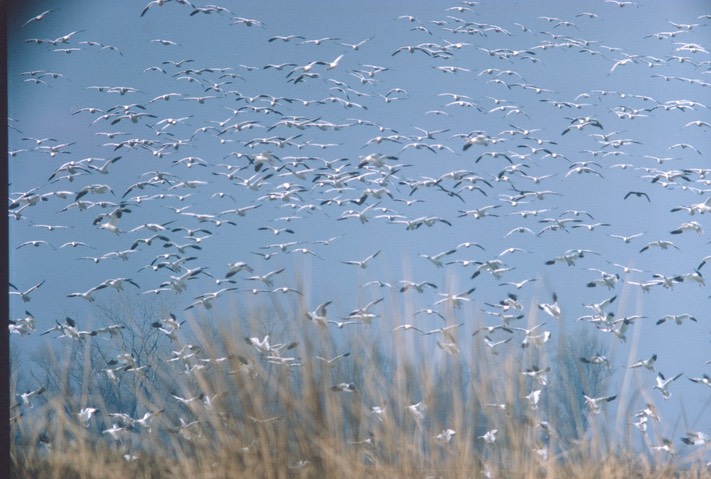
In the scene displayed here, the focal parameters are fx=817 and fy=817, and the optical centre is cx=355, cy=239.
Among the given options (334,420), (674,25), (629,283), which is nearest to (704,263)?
(629,283)

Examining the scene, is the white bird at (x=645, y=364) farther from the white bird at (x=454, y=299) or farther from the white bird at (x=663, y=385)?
the white bird at (x=454, y=299)

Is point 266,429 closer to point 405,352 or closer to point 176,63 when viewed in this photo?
point 405,352

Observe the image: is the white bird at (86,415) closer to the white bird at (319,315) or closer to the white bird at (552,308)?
the white bird at (319,315)

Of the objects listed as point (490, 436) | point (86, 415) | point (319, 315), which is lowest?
point (490, 436)

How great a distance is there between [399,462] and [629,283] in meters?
1.48

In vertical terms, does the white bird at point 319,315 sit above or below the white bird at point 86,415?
above

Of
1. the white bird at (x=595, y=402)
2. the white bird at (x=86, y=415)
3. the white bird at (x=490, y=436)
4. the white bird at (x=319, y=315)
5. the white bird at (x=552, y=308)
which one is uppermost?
the white bird at (x=319, y=315)

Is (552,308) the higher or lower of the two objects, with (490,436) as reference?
higher

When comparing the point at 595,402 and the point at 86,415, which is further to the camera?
the point at 86,415

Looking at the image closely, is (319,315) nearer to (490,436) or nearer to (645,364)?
(490,436)

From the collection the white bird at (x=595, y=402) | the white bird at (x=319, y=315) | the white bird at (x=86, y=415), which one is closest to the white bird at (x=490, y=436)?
the white bird at (x=595, y=402)

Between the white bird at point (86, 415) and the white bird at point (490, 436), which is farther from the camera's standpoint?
the white bird at point (86, 415)

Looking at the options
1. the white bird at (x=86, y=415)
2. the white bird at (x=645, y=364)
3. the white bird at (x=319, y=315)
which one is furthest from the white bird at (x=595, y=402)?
the white bird at (x=86, y=415)

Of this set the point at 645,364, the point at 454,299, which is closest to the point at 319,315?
the point at 454,299
